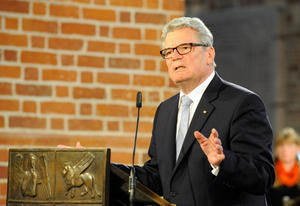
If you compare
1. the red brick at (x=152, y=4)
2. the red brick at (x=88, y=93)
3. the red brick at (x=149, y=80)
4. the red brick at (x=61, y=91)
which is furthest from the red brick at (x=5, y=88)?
the red brick at (x=152, y=4)

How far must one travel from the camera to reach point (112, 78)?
4012 mm

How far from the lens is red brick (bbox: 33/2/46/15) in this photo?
390 centimetres

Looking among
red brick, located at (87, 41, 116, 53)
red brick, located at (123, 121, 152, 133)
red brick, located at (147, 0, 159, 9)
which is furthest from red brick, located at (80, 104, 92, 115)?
red brick, located at (147, 0, 159, 9)

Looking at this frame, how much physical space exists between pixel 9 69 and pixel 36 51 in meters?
0.18

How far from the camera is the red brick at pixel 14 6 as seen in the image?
3859 millimetres

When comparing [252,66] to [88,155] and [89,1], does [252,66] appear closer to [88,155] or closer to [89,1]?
[89,1]

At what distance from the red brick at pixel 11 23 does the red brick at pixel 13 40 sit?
0.04m

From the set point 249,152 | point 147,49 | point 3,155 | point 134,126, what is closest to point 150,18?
point 147,49

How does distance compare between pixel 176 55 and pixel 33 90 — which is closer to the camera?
pixel 176 55

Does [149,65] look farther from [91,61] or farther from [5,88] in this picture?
[5,88]

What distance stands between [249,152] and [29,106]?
1.46m

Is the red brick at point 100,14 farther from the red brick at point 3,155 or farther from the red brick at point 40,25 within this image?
the red brick at point 3,155

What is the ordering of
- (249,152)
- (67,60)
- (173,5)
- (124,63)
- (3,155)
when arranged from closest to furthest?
(249,152) < (3,155) < (67,60) < (124,63) < (173,5)

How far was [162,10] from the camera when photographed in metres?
4.16
